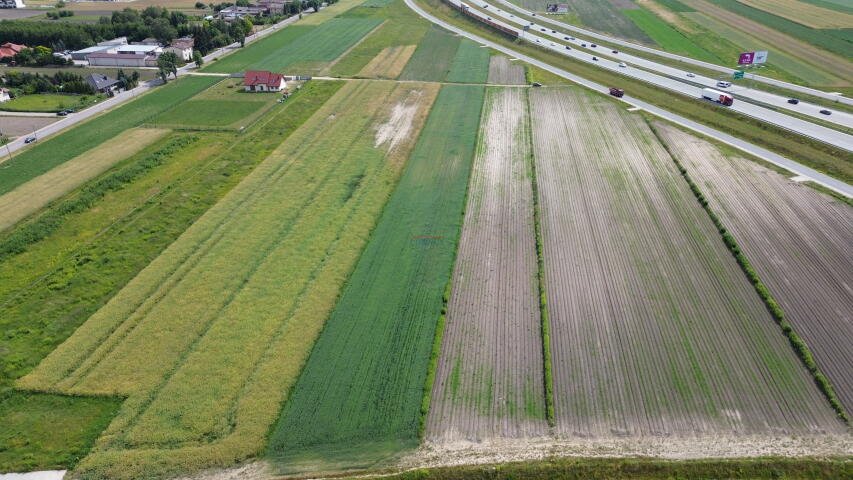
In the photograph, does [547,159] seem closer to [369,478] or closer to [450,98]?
[450,98]

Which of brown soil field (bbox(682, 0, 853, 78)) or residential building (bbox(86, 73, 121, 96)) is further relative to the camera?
brown soil field (bbox(682, 0, 853, 78))

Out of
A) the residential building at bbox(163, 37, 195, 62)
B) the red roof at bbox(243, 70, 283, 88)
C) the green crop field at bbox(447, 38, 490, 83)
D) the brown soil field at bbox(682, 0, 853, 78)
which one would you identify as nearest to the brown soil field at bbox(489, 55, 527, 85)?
the green crop field at bbox(447, 38, 490, 83)

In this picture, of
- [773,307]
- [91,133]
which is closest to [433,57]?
[91,133]

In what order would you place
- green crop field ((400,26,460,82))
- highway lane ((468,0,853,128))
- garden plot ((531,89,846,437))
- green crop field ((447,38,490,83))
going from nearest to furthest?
garden plot ((531,89,846,437)) → highway lane ((468,0,853,128)) → green crop field ((447,38,490,83)) → green crop field ((400,26,460,82))

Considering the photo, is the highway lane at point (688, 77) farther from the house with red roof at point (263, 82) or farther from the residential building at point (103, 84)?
the residential building at point (103, 84)

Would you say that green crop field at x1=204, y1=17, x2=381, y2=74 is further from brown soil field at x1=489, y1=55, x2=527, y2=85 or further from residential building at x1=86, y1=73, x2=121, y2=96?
brown soil field at x1=489, y1=55, x2=527, y2=85

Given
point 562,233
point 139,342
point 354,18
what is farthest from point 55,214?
point 354,18

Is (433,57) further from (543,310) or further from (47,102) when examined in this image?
(543,310)

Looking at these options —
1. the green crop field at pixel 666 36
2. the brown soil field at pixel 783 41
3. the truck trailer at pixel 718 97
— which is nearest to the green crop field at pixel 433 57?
the truck trailer at pixel 718 97
